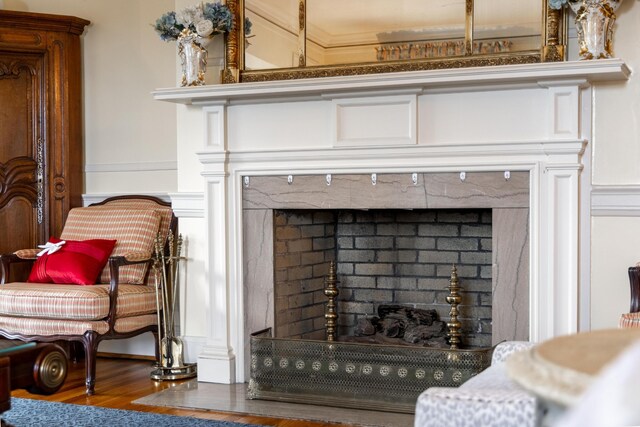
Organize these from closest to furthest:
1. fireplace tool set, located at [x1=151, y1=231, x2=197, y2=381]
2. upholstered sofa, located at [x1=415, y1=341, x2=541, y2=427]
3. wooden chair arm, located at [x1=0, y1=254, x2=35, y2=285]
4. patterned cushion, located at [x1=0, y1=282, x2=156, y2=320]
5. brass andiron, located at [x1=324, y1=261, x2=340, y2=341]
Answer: upholstered sofa, located at [x1=415, y1=341, x2=541, y2=427], patterned cushion, located at [x1=0, y1=282, x2=156, y2=320], brass andiron, located at [x1=324, y1=261, x2=340, y2=341], fireplace tool set, located at [x1=151, y1=231, x2=197, y2=381], wooden chair arm, located at [x1=0, y1=254, x2=35, y2=285]

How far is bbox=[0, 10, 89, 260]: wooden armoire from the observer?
194 inches

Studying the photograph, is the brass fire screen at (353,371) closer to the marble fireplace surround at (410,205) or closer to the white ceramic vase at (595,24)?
the marble fireplace surround at (410,205)

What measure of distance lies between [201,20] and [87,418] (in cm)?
188

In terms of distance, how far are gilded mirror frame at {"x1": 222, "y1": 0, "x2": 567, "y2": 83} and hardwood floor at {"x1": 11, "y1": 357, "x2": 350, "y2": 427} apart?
5.09 feet

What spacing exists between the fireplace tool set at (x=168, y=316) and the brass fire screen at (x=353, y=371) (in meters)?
0.57

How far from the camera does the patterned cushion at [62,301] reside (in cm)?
390

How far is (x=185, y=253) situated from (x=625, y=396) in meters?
3.61

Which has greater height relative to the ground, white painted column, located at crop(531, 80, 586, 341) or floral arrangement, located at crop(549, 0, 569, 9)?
floral arrangement, located at crop(549, 0, 569, 9)

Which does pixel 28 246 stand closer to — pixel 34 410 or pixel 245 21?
pixel 34 410

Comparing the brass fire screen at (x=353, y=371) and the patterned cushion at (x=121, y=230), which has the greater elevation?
the patterned cushion at (x=121, y=230)

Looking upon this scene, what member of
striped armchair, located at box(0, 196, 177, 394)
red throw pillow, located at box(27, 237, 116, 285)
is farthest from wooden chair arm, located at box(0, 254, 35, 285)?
red throw pillow, located at box(27, 237, 116, 285)

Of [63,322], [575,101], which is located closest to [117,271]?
[63,322]

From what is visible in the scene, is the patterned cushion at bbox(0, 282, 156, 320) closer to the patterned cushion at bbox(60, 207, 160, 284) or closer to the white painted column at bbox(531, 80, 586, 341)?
the patterned cushion at bbox(60, 207, 160, 284)

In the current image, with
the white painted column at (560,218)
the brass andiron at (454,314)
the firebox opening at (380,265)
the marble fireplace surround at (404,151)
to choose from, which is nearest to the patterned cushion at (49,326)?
the marble fireplace surround at (404,151)
